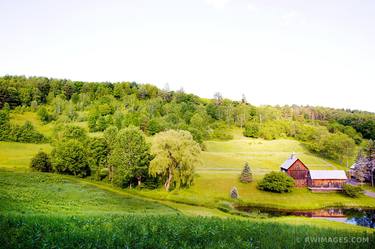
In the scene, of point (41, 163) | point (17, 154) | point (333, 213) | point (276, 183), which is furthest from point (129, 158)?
point (333, 213)

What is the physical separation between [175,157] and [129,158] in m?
10.2

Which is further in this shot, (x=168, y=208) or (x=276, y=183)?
(x=276, y=183)

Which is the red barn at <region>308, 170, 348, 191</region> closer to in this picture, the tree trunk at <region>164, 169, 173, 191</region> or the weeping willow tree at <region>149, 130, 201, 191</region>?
the weeping willow tree at <region>149, 130, 201, 191</region>

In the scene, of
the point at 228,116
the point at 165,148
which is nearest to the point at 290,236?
the point at 165,148

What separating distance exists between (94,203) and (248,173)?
144ft

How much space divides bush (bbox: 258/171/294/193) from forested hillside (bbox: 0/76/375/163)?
34067 millimetres

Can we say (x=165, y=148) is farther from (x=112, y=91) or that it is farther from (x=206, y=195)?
(x=112, y=91)

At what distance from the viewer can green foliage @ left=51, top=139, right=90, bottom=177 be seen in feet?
235

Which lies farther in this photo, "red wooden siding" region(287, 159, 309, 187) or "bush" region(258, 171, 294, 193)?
"red wooden siding" region(287, 159, 309, 187)

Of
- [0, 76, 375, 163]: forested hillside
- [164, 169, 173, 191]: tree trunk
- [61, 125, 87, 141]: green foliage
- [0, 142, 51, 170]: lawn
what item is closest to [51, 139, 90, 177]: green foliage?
[0, 142, 51, 170]: lawn

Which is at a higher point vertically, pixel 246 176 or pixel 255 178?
pixel 246 176

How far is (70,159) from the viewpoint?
71.5 meters

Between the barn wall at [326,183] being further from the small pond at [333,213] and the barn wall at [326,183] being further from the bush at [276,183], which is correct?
the small pond at [333,213]

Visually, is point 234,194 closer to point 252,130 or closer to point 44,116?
point 252,130
